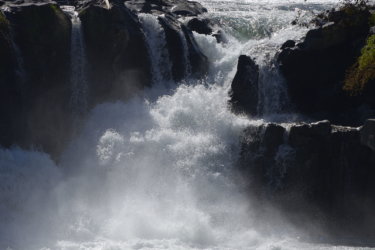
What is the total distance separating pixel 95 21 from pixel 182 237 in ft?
28.9

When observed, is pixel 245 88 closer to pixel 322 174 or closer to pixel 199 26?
pixel 322 174

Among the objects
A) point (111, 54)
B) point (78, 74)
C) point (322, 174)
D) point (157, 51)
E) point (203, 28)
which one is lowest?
point (322, 174)

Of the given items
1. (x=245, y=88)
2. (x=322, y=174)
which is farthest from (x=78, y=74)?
(x=322, y=174)

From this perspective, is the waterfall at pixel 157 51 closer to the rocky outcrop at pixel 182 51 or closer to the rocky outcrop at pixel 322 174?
the rocky outcrop at pixel 182 51

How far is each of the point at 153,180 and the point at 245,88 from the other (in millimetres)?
4934

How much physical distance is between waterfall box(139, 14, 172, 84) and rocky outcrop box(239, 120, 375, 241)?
5.66 m

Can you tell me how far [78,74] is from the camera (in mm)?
22438

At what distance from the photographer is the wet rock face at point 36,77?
2030 centimetres

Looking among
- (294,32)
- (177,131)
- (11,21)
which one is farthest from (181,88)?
(11,21)

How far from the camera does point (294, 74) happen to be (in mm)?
22750

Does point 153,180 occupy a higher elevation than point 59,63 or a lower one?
lower

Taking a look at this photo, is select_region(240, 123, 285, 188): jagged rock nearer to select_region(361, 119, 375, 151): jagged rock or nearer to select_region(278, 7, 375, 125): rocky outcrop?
select_region(278, 7, 375, 125): rocky outcrop

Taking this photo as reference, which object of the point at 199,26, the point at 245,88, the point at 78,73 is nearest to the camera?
the point at 78,73

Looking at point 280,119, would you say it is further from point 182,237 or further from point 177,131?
point 182,237
